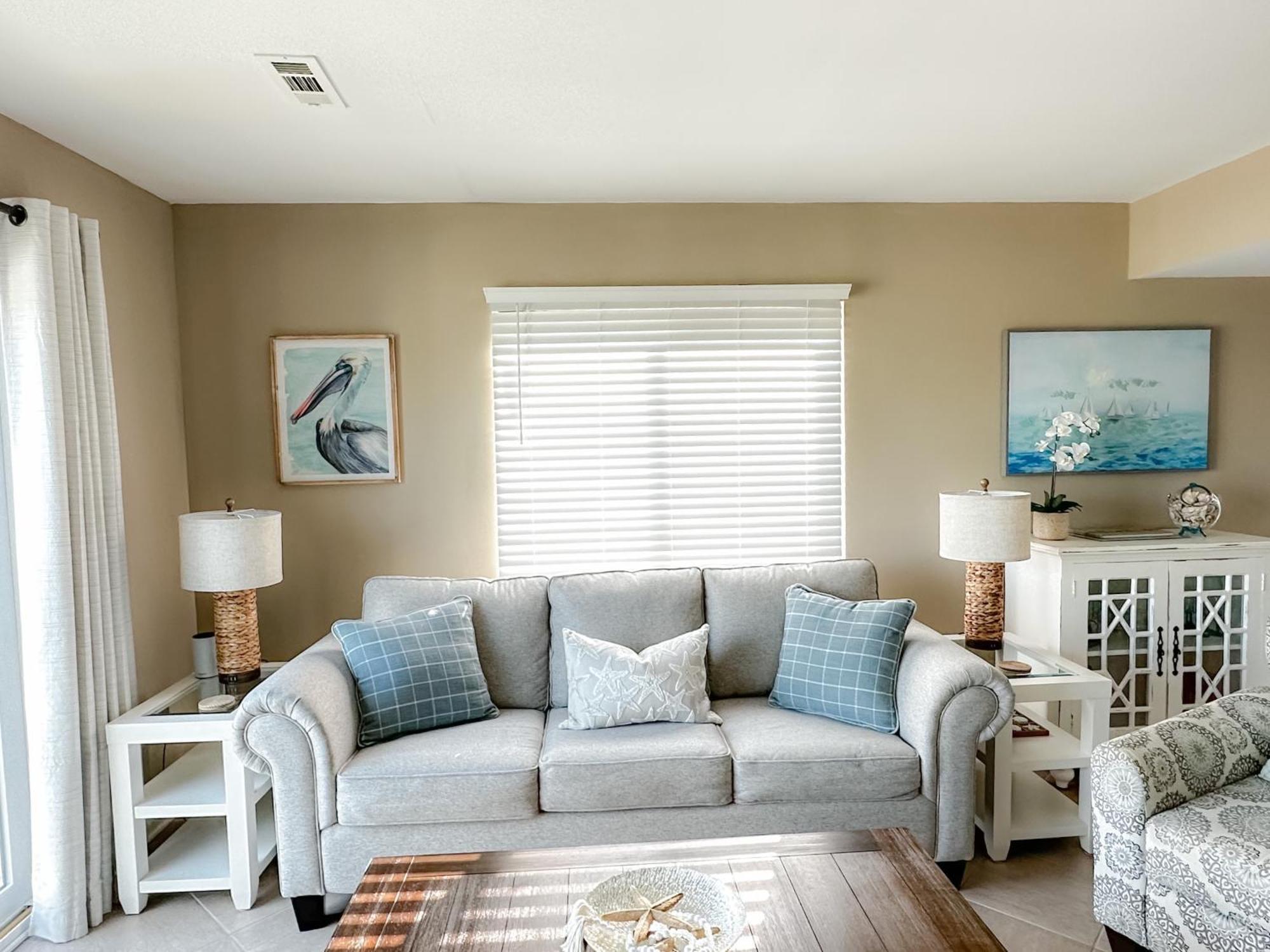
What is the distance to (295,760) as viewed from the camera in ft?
8.09

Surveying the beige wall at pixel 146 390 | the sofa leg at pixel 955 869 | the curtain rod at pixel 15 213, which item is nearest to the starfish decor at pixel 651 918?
the sofa leg at pixel 955 869

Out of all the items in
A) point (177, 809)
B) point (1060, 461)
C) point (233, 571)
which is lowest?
point (177, 809)

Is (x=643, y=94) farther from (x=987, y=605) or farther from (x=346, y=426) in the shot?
(x=987, y=605)

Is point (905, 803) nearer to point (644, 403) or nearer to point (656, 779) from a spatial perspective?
point (656, 779)

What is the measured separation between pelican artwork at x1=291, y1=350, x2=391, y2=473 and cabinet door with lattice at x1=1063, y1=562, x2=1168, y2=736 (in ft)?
9.77

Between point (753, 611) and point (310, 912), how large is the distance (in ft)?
5.88

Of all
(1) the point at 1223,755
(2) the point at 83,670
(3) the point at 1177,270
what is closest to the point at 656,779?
(1) the point at 1223,755

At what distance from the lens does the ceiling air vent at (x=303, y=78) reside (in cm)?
213

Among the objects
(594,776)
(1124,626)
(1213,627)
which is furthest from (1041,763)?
(594,776)

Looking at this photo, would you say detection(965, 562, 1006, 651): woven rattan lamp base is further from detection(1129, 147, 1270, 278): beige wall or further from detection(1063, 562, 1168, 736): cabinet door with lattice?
detection(1129, 147, 1270, 278): beige wall

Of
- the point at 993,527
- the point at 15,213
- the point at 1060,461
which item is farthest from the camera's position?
the point at 1060,461

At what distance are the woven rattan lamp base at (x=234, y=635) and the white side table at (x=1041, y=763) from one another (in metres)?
2.63

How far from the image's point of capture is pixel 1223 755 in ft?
7.48

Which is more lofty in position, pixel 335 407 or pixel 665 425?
pixel 335 407
